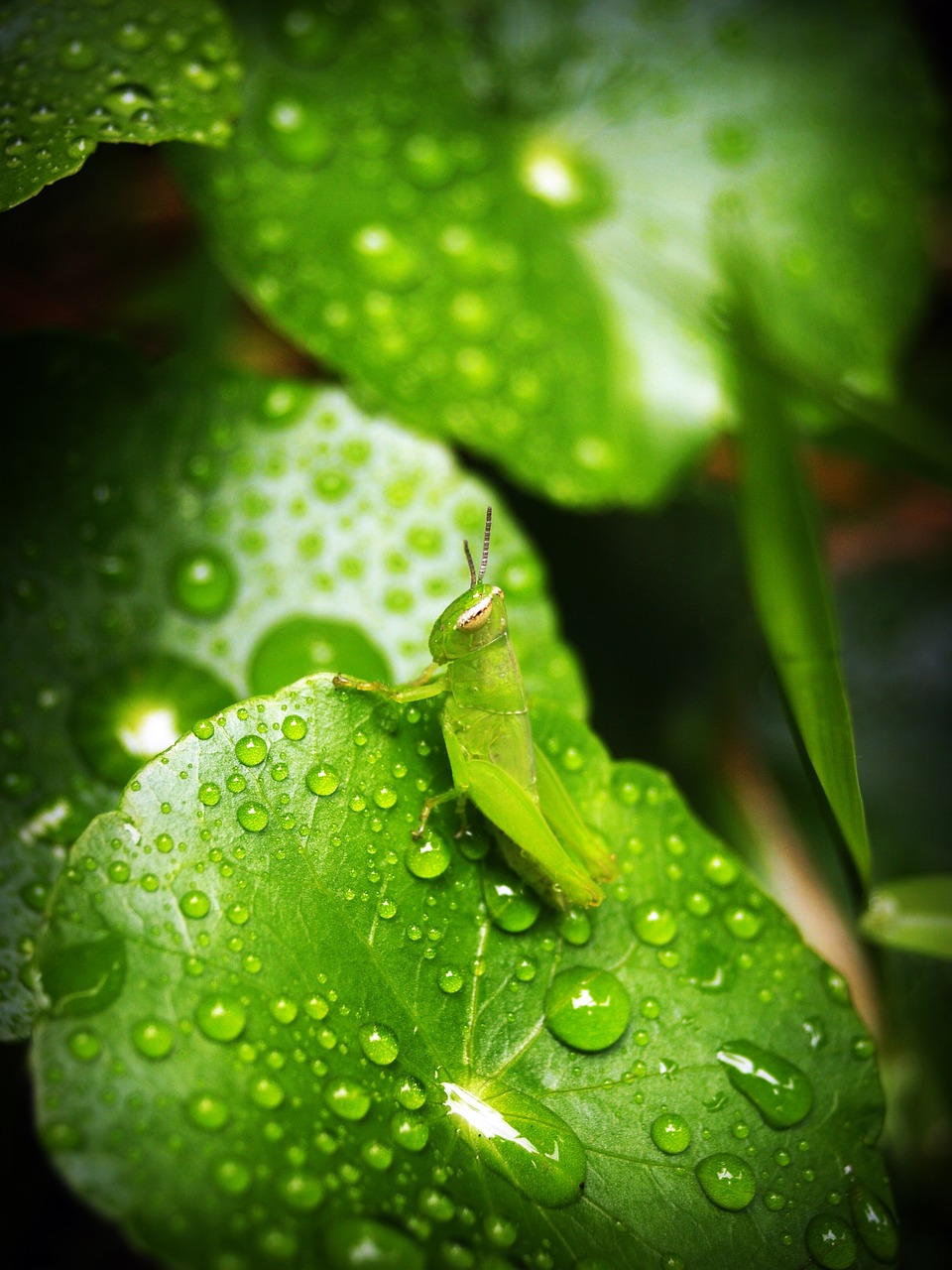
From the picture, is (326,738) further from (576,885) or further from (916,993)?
(916,993)

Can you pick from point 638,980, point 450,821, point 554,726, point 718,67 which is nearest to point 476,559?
point 554,726

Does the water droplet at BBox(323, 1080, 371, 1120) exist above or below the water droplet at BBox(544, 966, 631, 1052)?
above

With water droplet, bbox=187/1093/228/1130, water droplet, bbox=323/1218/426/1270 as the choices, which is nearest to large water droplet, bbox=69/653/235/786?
water droplet, bbox=187/1093/228/1130

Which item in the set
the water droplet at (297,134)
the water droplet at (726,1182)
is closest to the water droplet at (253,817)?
the water droplet at (726,1182)

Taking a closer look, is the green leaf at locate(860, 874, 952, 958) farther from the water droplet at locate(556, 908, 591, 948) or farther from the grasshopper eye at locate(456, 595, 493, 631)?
the grasshopper eye at locate(456, 595, 493, 631)

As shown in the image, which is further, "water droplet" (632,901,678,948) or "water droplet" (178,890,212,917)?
"water droplet" (632,901,678,948)
